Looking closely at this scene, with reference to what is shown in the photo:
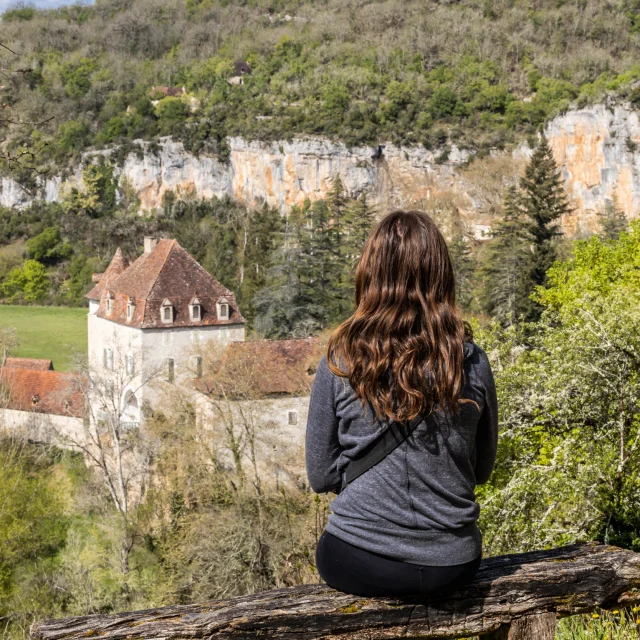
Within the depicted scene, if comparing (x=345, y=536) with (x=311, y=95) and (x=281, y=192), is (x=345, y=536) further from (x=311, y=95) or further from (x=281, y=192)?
(x=311, y=95)

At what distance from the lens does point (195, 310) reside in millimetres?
31922

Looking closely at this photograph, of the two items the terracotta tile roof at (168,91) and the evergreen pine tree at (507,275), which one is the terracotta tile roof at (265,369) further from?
the terracotta tile roof at (168,91)

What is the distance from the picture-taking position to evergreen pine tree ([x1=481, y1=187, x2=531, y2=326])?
105 feet

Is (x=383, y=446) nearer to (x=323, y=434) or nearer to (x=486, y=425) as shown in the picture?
(x=323, y=434)

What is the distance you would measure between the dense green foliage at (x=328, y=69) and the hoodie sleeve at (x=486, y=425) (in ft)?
238

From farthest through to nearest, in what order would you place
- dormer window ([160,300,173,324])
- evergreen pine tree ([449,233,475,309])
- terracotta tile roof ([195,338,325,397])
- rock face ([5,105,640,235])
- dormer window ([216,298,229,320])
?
rock face ([5,105,640,235]) → evergreen pine tree ([449,233,475,309]) → dormer window ([216,298,229,320]) → dormer window ([160,300,173,324]) → terracotta tile roof ([195,338,325,397])

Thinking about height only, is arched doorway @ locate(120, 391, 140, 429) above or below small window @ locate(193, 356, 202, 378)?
below

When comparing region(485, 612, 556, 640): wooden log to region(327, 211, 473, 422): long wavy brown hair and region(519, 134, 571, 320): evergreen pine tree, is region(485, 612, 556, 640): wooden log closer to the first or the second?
region(327, 211, 473, 422): long wavy brown hair

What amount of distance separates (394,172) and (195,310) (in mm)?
53350

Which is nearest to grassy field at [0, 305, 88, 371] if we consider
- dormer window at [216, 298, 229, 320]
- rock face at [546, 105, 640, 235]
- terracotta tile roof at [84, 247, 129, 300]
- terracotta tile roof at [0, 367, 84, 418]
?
terracotta tile roof at [84, 247, 129, 300]

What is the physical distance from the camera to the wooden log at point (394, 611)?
267 cm

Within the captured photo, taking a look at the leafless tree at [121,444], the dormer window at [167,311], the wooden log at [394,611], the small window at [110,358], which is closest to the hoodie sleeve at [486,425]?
the wooden log at [394,611]

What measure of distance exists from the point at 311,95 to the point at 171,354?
66.2 metres

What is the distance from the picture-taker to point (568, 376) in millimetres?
8656
